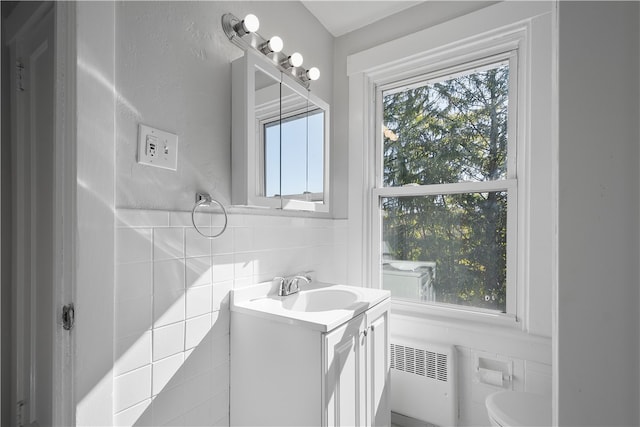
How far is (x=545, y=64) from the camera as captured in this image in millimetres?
1513

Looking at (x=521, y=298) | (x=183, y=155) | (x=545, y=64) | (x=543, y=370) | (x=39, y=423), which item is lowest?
(x=39, y=423)

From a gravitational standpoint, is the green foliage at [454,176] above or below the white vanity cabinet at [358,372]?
above

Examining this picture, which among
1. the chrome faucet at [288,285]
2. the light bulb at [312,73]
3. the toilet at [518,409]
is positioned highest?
the light bulb at [312,73]

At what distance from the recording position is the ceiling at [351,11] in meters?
1.86

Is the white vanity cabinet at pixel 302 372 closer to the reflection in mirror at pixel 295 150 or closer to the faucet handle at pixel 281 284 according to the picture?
the faucet handle at pixel 281 284

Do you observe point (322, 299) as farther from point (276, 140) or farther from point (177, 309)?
point (276, 140)

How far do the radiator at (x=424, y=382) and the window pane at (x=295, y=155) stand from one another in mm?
1069

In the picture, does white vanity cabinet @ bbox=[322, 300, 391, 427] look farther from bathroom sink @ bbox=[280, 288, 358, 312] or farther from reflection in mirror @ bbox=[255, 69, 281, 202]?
reflection in mirror @ bbox=[255, 69, 281, 202]

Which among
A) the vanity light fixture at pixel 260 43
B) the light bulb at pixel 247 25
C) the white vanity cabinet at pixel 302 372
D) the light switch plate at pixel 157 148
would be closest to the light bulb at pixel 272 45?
the vanity light fixture at pixel 260 43

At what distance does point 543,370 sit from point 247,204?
160 centimetres

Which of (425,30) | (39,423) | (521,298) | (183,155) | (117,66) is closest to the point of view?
(117,66)
